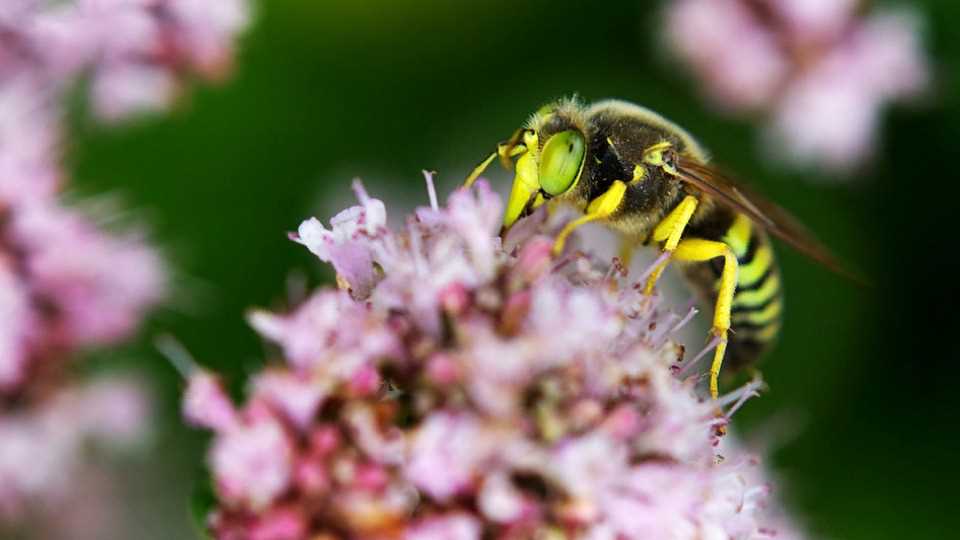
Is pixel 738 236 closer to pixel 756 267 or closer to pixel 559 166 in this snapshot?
pixel 756 267

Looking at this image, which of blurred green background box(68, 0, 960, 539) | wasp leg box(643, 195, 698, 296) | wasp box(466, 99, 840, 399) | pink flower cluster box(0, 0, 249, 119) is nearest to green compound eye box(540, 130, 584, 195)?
wasp box(466, 99, 840, 399)

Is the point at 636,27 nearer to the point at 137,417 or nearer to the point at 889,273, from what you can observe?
the point at 889,273

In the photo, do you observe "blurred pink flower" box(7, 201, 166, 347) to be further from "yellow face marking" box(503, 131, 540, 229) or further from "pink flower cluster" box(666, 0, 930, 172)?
"pink flower cluster" box(666, 0, 930, 172)

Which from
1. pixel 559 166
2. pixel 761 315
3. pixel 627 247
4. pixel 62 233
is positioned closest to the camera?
pixel 559 166

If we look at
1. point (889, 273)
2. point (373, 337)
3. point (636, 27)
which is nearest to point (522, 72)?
point (636, 27)

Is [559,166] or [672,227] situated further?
[672,227]

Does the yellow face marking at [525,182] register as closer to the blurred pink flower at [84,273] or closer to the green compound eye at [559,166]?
the green compound eye at [559,166]

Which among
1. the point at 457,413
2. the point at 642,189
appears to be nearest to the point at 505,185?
the point at 642,189
